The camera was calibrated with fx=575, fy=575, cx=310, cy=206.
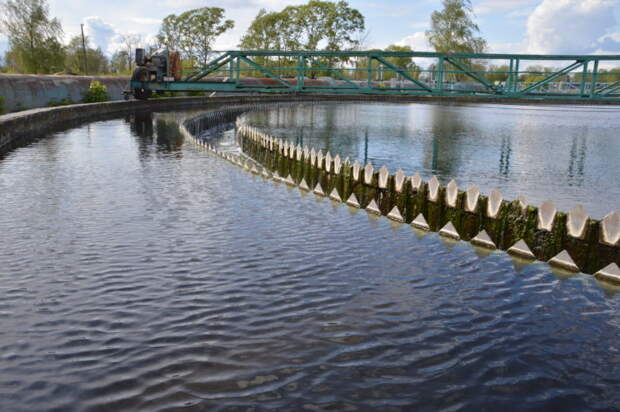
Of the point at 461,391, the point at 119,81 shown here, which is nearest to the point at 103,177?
the point at 461,391

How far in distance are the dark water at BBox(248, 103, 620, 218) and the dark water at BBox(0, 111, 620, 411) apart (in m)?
9.51

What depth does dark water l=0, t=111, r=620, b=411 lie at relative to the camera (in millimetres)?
4945

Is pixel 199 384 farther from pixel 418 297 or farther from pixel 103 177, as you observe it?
pixel 103 177

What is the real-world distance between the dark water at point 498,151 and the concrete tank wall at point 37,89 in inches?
→ 522

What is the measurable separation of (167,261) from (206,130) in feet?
97.9

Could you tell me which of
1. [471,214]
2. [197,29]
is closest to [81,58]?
[197,29]

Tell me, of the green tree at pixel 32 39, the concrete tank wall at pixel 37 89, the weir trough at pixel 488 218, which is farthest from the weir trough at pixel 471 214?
the green tree at pixel 32 39

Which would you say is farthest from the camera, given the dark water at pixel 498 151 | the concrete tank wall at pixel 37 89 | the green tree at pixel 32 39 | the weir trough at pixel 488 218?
the green tree at pixel 32 39

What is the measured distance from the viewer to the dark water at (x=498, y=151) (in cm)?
1934

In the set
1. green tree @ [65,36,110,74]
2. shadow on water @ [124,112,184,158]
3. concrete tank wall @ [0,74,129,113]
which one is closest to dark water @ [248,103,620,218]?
shadow on water @ [124,112,184,158]

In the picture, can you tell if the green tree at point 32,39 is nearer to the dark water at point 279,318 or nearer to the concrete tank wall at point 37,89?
the concrete tank wall at point 37,89

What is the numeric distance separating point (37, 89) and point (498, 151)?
2932 centimetres

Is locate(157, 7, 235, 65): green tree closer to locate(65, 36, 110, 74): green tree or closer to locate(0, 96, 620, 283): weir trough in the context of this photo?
locate(65, 36, 110, 74): green tree

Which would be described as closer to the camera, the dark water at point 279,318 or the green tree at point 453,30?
the dark water at point 279,318
